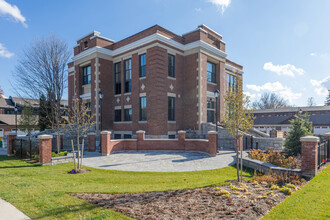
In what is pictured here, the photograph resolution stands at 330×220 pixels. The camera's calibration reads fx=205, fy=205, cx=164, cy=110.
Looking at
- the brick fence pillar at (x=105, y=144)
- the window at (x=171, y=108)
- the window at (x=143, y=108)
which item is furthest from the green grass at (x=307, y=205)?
the window at (x=143, y=108)

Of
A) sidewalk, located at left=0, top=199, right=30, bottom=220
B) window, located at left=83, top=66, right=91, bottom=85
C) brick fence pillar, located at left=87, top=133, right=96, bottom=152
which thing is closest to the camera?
sidewalk, located at left=0, top=199, right=30, bottom=220

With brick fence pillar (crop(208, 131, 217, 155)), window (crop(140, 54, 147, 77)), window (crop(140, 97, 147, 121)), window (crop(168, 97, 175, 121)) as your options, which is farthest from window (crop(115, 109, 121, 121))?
brick fence pillar (crop(208, 131, 217, 155))

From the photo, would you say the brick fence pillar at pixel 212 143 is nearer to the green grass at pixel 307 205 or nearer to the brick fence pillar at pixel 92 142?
the green grass at pixel 307 205

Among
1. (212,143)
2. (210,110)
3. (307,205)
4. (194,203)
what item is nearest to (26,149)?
(212,143)

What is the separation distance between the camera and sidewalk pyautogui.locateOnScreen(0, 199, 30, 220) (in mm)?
4488

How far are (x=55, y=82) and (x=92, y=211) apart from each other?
60.0 ft

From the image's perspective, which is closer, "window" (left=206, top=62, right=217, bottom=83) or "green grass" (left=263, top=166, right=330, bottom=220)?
"green grass" (left=263, top=166, right=330, bottom=220)

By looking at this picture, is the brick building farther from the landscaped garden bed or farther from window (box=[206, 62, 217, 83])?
the landscaped garden bed

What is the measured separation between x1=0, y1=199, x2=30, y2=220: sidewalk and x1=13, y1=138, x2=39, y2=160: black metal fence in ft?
27.8

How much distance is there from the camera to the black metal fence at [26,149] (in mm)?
13469

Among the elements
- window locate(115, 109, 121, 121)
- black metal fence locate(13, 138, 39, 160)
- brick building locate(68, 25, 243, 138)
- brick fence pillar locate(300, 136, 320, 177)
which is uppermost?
brick building locate(68, 25, 243, 138)

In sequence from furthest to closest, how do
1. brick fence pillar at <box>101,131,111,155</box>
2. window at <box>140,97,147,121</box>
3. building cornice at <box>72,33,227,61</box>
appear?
window at <box>140,97,147,121</box>, building cornice at <box>72,33,227,61</box>, brick fence pillar at <box>101,131,111,155</box>

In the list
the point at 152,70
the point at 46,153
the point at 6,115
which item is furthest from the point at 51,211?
the point at 6,115

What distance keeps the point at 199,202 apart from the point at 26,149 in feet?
46.5
